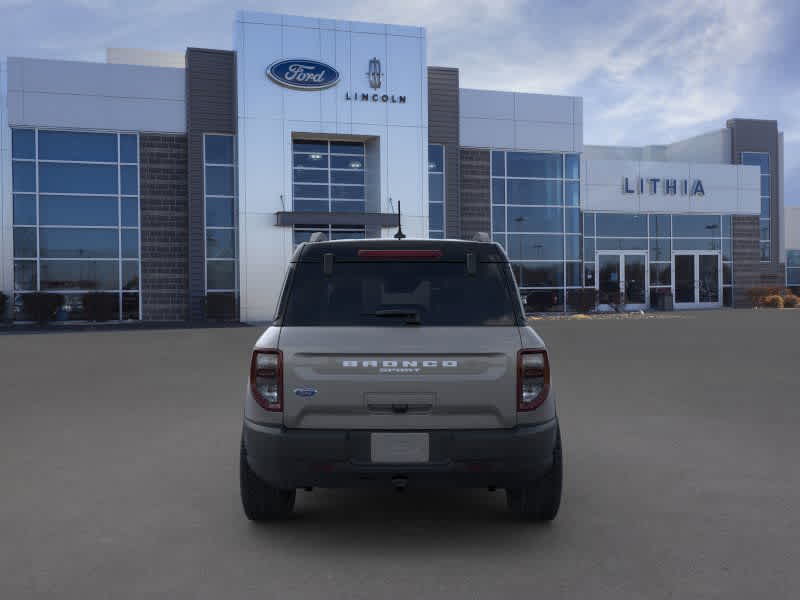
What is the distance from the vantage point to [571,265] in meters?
34.6

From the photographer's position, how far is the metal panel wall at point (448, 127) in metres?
31.6

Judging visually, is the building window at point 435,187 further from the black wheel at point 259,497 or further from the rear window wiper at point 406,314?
the rear window wiper at point 406,314

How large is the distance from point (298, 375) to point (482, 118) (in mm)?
29605

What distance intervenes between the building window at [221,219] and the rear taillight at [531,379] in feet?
82.6

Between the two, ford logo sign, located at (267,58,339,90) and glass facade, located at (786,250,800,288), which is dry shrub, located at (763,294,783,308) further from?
ford logo sign, located at (267,58,339,90)

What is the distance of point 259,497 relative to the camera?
16.0 feet

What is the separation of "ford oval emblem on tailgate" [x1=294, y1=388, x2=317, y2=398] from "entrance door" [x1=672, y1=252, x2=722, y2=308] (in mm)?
36185

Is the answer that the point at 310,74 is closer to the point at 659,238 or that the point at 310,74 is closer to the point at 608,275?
the point at 608,275

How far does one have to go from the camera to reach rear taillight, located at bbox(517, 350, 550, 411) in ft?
14.6

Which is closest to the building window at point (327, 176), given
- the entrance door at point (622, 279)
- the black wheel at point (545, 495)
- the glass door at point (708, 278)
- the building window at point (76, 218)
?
the building window at point (76, 218)

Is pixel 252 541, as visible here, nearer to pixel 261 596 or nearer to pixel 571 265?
pixel 261 596

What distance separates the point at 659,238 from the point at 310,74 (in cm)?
1882

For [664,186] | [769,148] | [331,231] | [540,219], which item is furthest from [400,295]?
[769,148]

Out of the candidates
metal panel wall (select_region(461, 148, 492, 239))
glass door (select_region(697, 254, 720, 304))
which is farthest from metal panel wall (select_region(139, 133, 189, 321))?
glass door (select_region(697, 254, 720, 304))
